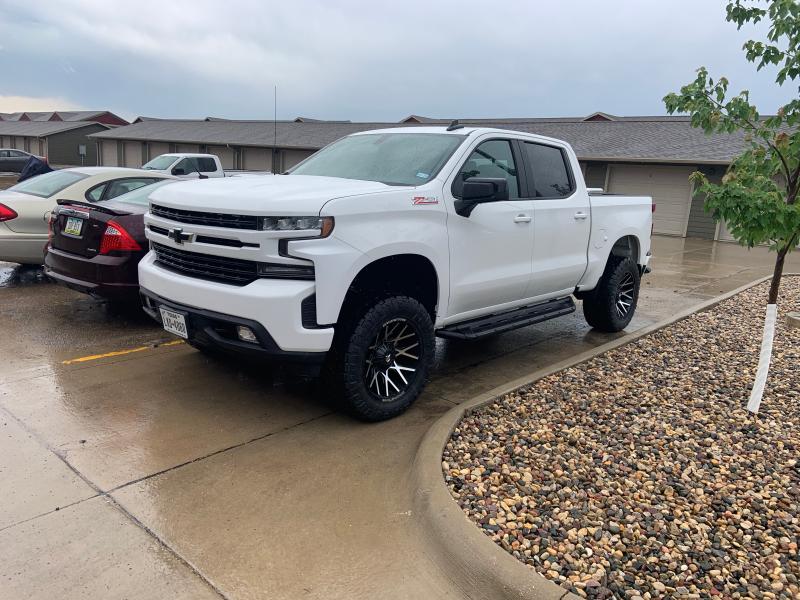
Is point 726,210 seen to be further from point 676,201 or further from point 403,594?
point 676,201

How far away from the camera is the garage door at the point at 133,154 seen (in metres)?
42.8

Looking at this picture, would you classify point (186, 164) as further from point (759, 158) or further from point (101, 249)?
point (759, 158)

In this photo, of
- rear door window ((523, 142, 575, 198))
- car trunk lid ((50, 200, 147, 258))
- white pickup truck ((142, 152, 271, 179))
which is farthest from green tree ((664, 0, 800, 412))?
white pickup truck ((142, 152, 271, 179))

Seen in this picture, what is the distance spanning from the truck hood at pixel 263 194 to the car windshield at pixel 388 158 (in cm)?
25

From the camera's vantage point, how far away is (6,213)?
25.1 feet

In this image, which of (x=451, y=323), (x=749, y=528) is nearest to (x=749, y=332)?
(x=451, y=323)

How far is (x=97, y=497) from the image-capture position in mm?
3381

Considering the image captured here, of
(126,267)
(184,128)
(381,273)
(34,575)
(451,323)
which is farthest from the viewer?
(184,128)

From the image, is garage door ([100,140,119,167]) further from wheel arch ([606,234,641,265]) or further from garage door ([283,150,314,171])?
wheel arch ([606,234,641,265])

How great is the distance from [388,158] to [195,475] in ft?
9.20

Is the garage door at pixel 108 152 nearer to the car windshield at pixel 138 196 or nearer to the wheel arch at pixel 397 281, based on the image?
the car windshield at pixel 138 196

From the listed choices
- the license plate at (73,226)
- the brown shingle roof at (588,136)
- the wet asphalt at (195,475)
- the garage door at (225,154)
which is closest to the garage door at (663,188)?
the brown shingle roof at (588,136)

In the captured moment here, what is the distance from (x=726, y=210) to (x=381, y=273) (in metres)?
2.46

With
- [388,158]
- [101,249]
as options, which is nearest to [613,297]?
[388,158]
